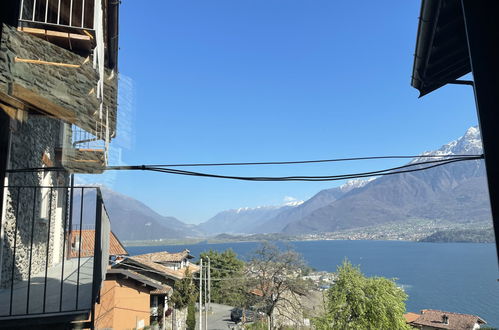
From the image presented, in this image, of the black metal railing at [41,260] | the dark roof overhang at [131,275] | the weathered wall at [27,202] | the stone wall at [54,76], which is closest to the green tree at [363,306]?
the dark roof overhang at [131,275]

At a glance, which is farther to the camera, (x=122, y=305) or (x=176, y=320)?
(x=176, y=320)

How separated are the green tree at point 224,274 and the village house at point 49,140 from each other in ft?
86.0

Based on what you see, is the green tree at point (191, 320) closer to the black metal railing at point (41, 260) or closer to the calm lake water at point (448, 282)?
the calm lake water at point (448, 282)

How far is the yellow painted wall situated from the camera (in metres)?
13.7

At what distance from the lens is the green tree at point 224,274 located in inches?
1279

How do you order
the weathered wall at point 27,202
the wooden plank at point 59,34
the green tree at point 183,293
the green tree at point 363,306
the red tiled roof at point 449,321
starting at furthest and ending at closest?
the red tiled roof at point 449,321 < the green tree at point 183,293 < the green tree at point 363,306 < the weathered wall at point 27,202 < the wooden plank at point 59,34

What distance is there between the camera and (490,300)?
5931cm

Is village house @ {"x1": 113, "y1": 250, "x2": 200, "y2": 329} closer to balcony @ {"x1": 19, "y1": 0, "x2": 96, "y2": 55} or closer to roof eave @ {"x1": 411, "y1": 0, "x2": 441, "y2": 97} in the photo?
balcony @ {"x1": 19, "y1": 0, "x2": 96, "y2": 55}

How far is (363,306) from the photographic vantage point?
20.2 meters

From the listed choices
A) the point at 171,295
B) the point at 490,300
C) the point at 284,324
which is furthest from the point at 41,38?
the point at 490,300

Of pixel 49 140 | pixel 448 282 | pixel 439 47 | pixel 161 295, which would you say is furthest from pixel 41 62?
pixel 448 282

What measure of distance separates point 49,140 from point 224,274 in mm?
32971

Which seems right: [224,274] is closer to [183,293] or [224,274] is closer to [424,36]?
[183,293]

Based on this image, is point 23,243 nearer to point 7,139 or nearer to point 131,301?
point 7,139
